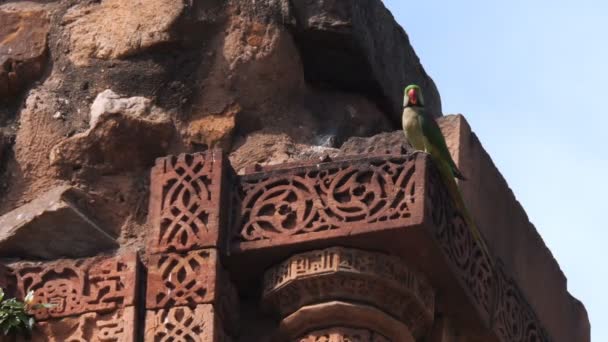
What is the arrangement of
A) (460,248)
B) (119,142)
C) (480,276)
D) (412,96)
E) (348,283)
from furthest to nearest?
(119,142)
(412,96)
(480,276)
(460,248)
(348,283)

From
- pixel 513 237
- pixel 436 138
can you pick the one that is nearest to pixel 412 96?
pixel 436 138

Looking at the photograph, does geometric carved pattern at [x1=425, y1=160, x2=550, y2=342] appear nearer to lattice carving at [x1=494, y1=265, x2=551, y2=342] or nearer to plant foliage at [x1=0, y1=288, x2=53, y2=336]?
lattice carving at [x1=494, y1=265, x2=551, y2=342]

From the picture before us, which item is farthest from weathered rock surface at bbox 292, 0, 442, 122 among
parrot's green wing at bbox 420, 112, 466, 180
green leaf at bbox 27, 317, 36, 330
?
green leaf at bbox 27, 317, 36, 330

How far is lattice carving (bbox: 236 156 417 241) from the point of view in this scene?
11.7 m

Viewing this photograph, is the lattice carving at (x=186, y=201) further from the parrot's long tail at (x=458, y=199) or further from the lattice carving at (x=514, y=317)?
the lattice carving at (x=514, y=317)

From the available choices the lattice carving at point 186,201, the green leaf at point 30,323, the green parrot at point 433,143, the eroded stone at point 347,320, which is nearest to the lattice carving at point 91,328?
the green leaf at point 30,323

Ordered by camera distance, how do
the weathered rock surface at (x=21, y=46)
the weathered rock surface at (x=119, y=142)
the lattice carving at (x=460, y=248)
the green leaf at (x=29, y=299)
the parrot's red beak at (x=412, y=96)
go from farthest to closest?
the weathered rock surface at (x=21, y=46) → the weathered rock surface at (x=119, y=142) → the parrot's red beak at (x=412, y=96) → the green leaf at (x=29, y=299) → the lattice carving at (x=460, y=248)

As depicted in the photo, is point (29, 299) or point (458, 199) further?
point (458, 199)

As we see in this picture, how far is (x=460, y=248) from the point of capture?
12.1 metres

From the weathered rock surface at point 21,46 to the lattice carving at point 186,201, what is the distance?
1.11 m

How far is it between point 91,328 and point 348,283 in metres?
1.17

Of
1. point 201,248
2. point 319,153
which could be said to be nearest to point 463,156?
point 319,153

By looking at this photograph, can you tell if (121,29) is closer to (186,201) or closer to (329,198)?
(186,201)

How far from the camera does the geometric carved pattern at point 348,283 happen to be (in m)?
11.6
